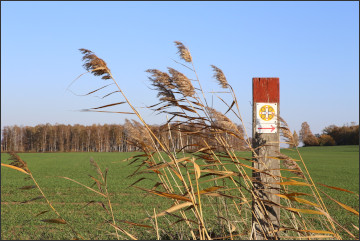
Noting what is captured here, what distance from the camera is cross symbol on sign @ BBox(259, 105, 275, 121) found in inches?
130

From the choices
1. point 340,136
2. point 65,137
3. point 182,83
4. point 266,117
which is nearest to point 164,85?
point 182,83

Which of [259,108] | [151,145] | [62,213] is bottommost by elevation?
[62,213]

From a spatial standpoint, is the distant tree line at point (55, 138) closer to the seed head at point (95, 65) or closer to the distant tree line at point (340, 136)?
the distant tree line at point (340, 136)

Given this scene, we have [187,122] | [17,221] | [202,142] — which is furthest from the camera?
[17,221]

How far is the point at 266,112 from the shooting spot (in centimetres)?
333

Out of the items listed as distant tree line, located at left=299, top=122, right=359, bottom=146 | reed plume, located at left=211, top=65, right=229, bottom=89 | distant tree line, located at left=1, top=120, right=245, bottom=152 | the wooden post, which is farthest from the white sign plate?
distant tree line, located at left=1, top=120, right=245, bottom=152

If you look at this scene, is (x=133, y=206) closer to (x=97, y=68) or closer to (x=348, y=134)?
(x=97, y=68)

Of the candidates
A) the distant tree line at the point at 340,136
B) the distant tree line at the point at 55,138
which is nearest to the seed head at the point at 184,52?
the distant tree line at the point at 340,136

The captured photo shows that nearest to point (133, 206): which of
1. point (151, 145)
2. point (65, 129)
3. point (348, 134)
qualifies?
point (151, 145)

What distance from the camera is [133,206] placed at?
8180 mm

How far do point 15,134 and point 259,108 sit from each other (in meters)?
100

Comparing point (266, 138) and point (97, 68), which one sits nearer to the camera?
point (97, 68)

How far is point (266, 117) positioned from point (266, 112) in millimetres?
51

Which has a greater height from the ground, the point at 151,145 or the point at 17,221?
the point at 151,145
